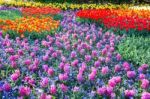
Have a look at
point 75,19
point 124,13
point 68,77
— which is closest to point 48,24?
point 75,19

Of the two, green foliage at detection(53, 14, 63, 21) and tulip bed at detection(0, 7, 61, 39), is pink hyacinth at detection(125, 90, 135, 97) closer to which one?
tulip bed at detection(0, 7, 61, 39)

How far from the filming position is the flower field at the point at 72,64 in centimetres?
538

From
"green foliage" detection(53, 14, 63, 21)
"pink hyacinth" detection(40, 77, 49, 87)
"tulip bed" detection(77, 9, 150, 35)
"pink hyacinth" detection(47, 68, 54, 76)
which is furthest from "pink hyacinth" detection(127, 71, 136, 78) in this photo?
"green foliage" detection(53, 14, 63, 21)

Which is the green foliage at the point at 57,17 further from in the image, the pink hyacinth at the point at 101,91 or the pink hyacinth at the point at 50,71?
the pink hyacinth at the point at 101,91

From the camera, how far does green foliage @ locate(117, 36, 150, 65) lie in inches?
282

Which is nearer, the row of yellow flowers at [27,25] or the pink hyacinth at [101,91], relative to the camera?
the pink hyacinth at [101,91]

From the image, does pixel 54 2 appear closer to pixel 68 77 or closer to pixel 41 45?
pixel 41 45

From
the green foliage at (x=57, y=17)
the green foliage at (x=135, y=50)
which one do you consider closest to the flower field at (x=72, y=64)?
the green foliage at (x=135, y=50)

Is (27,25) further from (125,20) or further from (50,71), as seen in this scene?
(50,71)

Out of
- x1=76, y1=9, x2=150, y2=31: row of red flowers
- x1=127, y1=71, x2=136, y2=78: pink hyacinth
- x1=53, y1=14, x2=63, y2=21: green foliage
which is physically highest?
x1=127, y1=71, x2=136, y2=78: pink hyacinth

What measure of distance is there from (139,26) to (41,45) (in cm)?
303

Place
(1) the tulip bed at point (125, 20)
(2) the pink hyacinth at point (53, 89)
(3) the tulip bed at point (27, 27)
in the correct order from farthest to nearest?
(1) the tulip bed at point (125, 20) → (3) the tulip bed at point (27, 27) → (2) the pink hyacinth at point (53, 89)

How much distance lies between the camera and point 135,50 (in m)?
7.70

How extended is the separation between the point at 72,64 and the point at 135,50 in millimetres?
1629
